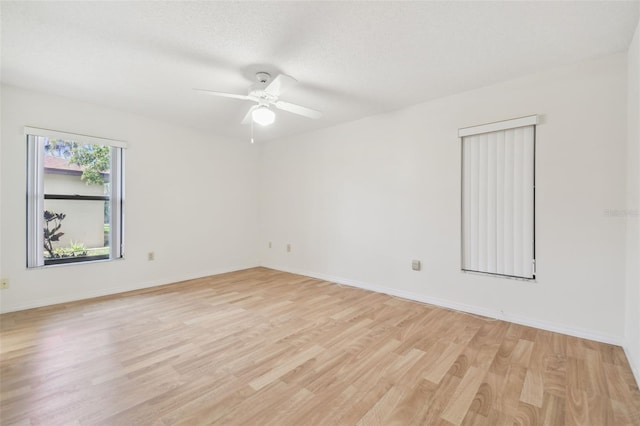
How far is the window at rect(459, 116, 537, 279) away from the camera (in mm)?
2584

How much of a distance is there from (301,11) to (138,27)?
3.77 ft

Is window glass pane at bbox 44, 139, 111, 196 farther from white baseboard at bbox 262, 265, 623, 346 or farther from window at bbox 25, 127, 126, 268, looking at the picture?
white baseboard at bbox 262, 265, 623, 346

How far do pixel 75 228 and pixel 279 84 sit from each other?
10.2 ft

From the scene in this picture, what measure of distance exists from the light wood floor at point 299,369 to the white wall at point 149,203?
1.51 ft

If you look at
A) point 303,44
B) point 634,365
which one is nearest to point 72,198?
point 303,44

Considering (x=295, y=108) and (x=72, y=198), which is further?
(x=72, y=198)

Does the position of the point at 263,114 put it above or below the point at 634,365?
above

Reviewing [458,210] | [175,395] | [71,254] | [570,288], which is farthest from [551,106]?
[71,254]

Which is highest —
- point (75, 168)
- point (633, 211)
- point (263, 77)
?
point (263, 77)

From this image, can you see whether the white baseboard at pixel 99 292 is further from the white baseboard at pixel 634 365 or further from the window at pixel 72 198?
the white baseboard at pixel 634 365

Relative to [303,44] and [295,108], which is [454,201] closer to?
[295,108]

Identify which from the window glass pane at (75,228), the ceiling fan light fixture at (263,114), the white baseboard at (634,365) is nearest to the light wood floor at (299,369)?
the white baseboard at (634,365)

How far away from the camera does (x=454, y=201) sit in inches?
119

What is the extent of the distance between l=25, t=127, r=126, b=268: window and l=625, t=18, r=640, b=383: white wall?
5.01 meters
